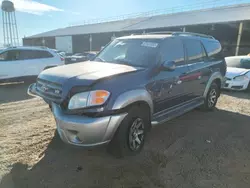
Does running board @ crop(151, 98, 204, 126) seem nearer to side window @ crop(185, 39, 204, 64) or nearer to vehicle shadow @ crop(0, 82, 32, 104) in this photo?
side window @ crop(185, 39, 204, 64)

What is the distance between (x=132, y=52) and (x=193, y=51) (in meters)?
1.51

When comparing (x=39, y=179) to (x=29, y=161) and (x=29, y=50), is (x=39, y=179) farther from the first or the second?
(x=29, y=50)

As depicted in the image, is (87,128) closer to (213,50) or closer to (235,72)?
(213,50)

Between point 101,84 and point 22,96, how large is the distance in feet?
17.7

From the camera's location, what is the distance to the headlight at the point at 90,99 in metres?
2.73

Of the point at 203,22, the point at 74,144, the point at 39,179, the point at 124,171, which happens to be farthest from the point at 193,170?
the point at 203,22

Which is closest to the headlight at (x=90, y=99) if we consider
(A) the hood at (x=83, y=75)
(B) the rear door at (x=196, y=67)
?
(A) the hood at (x=83, y=75)

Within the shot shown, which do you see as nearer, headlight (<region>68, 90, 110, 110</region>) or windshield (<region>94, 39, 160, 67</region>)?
headlight (<region>68, 90, 110, 110</region>)

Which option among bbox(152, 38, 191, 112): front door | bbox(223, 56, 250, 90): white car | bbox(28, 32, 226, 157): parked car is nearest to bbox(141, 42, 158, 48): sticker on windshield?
bbox(28, 32, 226, 157): parked car

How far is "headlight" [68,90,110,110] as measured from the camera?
2732 mm

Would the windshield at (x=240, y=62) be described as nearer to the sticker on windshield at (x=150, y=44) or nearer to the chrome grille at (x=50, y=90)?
the sticker on windshield at (x=150, y=44)

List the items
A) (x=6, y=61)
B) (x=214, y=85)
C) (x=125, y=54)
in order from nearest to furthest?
(x=125, y=54), (x=214, y=85), (x=6, y=61)

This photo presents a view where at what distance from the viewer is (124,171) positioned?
9.61 feet

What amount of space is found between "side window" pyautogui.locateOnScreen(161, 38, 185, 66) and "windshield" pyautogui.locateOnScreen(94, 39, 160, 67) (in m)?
0.16
